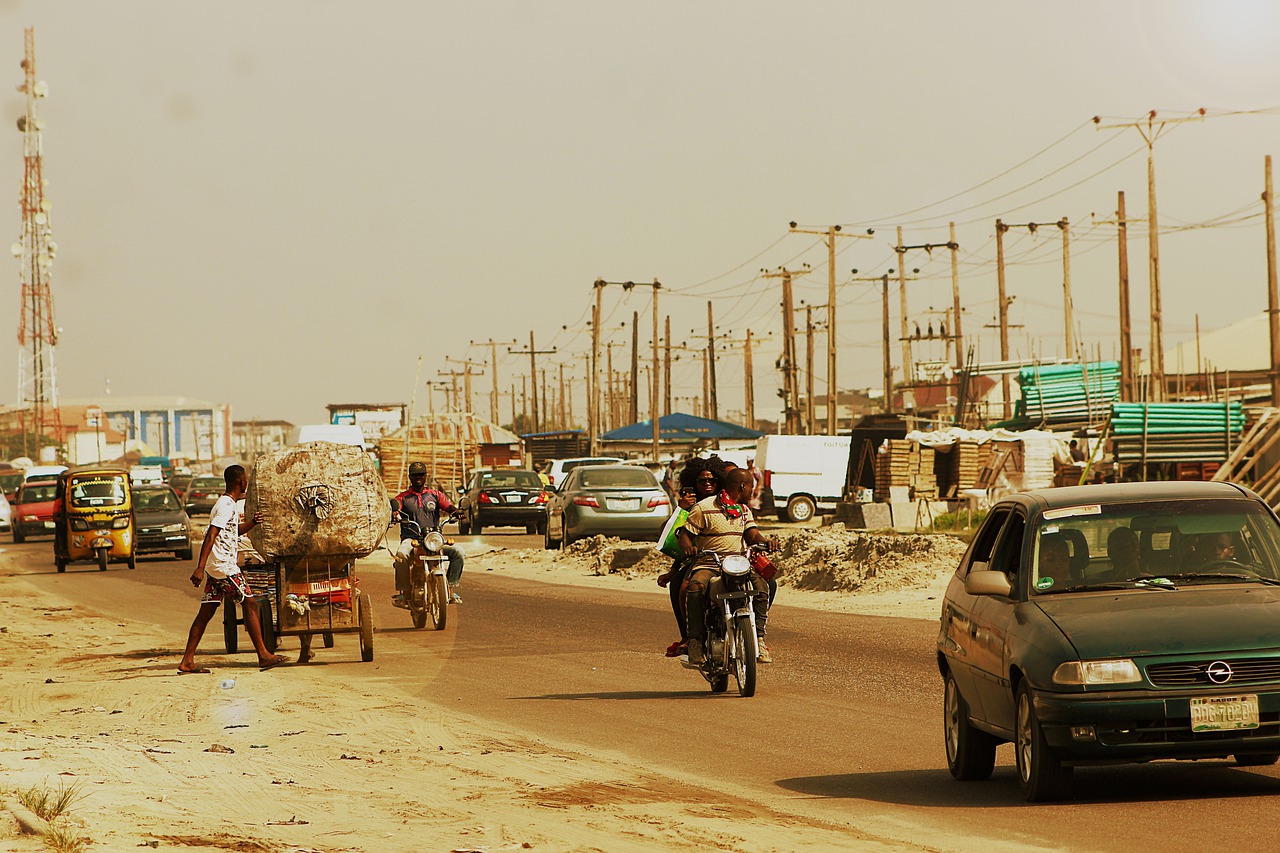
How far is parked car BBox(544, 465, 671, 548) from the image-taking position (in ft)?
106

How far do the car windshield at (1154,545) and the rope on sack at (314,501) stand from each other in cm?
860

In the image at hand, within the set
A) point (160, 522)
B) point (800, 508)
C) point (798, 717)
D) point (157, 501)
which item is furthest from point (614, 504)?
point (798, 717)

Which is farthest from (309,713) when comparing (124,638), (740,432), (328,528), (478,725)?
(740,432)

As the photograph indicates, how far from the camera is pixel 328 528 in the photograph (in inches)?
604

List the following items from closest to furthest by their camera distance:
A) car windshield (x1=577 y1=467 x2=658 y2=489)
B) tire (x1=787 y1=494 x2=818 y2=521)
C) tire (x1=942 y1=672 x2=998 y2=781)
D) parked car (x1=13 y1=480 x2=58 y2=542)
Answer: tire (x1=942 y1=672 x2=998 y2=781) → car windshield (x1=577 y1=467 x2=658 y2=489) → tire (x1=787 y1=494 x2=818 y2=521) → parked car (x1=13 y1=480 x2=58 y2=542)

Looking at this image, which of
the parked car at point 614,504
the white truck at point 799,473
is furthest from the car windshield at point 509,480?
the parked car at point 614,504

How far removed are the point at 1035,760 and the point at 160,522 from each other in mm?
31924

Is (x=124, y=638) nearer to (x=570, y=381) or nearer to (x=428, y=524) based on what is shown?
(x=428, y=524)

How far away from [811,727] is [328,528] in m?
5.87

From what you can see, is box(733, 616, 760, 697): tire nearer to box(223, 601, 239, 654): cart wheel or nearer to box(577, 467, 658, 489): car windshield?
box(223, 601, 239, 654): cart wheel

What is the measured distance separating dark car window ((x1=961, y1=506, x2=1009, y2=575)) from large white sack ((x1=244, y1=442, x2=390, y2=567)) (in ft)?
24.8

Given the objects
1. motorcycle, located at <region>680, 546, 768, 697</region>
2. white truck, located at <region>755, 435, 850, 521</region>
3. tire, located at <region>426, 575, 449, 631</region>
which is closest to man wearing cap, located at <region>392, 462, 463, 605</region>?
tire, located at <region>426, 575, 449, 631</region>

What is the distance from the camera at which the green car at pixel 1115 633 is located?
23.7 ft

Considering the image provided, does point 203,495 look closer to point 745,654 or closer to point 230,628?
point 230,628
